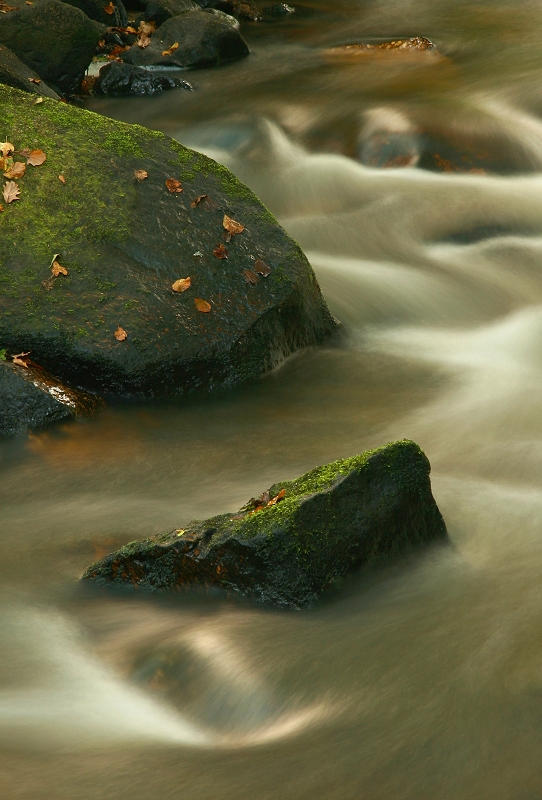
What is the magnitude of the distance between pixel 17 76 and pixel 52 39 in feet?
9.57

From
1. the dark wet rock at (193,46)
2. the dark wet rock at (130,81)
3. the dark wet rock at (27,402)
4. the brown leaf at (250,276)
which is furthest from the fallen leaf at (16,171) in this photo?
the dark wet rock at (193,46)

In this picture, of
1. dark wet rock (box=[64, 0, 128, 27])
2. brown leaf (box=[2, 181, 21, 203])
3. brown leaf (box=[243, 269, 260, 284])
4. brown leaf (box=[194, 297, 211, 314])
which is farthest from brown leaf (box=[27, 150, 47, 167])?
dark wet rock (box=[64, 0, 128, 27])

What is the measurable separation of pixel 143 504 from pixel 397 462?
1438 mm

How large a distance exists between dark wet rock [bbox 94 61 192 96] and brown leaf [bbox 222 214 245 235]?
23.3ft

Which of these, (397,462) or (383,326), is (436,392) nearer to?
(383,326)

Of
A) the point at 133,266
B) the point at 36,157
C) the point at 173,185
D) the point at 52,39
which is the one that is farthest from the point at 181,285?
the point at 52,39

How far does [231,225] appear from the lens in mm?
5773

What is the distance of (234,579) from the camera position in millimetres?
3572

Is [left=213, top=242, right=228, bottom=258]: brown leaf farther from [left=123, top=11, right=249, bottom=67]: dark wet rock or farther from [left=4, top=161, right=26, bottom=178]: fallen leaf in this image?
[left=123, top=11, right=249, bottom=67]: dark wet rock

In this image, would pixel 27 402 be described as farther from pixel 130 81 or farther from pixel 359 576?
pixel 130 81

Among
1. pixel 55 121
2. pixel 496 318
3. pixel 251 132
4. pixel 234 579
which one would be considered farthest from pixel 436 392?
pixel 251 132

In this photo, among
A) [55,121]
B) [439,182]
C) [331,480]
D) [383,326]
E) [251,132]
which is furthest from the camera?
[251,132]

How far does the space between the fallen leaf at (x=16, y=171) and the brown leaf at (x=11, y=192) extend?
0.18ft

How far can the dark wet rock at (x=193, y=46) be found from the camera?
12914 millimetres
